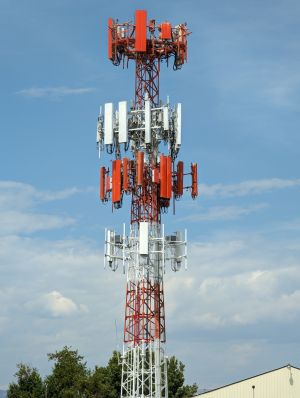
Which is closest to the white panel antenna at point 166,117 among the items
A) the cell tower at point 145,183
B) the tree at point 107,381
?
the cell tower at point 145,183

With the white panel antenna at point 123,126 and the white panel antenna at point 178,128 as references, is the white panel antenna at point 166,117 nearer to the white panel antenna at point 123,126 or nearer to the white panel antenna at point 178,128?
the white panel antenna at point 178,128

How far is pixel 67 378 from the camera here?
103 meters

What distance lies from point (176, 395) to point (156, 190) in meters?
41.3

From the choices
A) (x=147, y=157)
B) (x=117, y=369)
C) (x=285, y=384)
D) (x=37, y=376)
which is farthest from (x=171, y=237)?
(x=37, y=376)

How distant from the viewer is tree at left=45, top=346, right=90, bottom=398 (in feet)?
327

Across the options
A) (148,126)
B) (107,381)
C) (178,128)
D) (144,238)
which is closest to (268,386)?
(144,238)

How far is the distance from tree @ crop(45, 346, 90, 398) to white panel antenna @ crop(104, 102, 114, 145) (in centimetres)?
3911

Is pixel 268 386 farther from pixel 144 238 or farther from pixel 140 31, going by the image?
Result: pixel 140 31

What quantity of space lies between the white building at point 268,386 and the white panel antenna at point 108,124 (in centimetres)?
2462

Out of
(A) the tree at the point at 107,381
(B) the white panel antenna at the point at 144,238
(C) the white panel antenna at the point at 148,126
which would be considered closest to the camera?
(B) the white panel antenna at the point at 144,238

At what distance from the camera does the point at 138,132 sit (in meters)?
71.7

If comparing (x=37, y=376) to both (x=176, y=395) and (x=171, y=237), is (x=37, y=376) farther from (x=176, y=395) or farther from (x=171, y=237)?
(x=171, y=237)

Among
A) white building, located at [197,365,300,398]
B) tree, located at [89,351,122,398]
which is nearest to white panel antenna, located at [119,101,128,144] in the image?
white building, located at [197,365,300,398]

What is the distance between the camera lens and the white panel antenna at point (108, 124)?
234 ft
